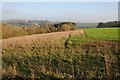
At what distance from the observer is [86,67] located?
39.8 ft

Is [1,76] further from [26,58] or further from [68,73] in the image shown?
[26,58]

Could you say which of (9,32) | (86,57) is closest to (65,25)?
(9,32)

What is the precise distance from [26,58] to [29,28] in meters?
39.0

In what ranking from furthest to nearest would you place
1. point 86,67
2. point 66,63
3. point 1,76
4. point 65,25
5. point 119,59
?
point 65,25 < point 119,59 < point 66,63 < point 86,67 < point 1,76

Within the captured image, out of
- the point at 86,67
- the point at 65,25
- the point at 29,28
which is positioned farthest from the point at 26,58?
the point at 65,25

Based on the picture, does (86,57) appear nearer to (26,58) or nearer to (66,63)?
(66,63)

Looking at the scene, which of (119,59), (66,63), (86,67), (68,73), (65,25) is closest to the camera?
(68,73)

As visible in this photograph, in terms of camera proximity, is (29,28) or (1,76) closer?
(1,76)

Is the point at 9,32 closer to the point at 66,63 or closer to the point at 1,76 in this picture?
the point at 66,63

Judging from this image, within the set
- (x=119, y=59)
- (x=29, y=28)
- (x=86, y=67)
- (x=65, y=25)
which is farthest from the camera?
(x=65, y=25)

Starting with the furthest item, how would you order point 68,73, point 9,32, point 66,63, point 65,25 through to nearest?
point 65,25 → point 9,32 → point 66,63 → point 68,73

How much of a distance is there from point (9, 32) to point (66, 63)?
2812 cm

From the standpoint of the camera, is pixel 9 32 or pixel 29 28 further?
pixel 29 28

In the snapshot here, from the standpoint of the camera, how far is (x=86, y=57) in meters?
15.2
